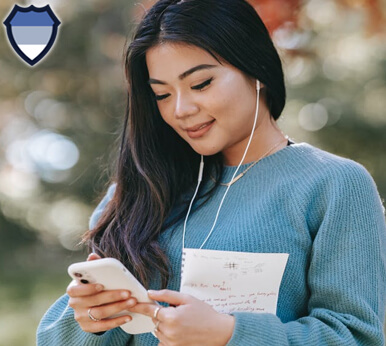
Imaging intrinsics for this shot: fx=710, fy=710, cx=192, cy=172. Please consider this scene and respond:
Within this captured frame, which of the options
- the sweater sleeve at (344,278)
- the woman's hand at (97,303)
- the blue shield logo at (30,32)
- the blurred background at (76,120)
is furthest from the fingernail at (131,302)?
the blurred background at (76,120)

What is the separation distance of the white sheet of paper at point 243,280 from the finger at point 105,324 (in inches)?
8.3

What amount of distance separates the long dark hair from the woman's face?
29 mm

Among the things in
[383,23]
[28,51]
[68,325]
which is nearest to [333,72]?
[383,23]

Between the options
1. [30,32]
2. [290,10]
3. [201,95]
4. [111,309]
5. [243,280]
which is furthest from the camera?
[290,10]

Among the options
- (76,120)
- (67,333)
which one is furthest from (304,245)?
(76,120)

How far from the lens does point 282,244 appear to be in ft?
5.58

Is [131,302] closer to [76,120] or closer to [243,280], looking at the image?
[243,280]

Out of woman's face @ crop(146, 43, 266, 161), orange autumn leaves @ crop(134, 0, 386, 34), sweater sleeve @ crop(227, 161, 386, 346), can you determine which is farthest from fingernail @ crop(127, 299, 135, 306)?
orange autumn leaves @ crop(134, 0, 386, 34)

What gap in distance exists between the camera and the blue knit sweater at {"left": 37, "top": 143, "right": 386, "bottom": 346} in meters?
1.58

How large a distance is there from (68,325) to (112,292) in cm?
35

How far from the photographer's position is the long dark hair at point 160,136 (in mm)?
1810

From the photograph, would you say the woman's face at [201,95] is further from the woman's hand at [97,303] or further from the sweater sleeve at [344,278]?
the woman's hand at [97,303]

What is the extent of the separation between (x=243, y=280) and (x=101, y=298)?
0.34 m

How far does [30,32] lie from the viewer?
3.05m
